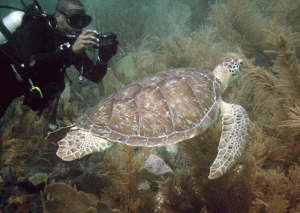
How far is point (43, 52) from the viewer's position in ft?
8.07

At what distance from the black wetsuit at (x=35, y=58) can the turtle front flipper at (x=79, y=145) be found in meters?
1.05

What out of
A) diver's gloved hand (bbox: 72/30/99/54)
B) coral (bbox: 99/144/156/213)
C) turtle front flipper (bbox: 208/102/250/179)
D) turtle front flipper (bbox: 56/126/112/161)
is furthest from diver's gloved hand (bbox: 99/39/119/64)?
turtle front flipper (bbox: 208/102/250/179)

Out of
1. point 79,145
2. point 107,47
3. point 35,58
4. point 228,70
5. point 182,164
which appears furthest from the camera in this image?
point 182,164

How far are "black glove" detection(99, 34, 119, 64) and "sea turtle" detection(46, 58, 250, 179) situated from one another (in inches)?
31.3

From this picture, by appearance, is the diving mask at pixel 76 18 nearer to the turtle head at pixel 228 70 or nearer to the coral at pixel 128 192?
the coral at pixel 128 192

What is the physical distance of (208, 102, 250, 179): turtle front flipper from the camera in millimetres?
1815

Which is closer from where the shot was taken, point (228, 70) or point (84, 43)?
point (84, 43)

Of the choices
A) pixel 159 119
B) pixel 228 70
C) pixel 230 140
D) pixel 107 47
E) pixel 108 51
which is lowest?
pixel 230 140

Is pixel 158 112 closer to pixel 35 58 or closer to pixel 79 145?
pixel 79 145

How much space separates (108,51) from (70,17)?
77 centimetres

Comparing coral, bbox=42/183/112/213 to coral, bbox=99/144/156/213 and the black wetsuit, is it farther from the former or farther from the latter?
the black wetsuit

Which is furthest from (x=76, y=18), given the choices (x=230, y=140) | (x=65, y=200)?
(x=230, y=140)

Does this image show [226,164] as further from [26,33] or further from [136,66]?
[136,66]

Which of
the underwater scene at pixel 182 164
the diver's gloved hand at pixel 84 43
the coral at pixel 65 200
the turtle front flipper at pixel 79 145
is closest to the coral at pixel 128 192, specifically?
the underwater scene at pixel 182 164
